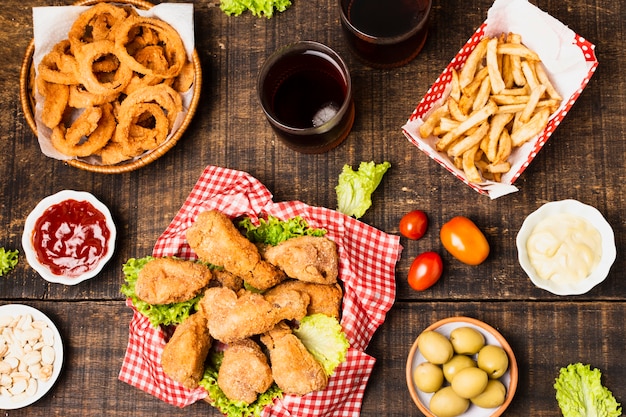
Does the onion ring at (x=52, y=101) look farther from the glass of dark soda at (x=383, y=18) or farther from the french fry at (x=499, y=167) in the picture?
the french fry at (x=499, y=167)

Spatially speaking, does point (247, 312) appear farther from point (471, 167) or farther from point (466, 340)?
point (471, 167)

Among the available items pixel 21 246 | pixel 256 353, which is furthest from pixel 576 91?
pixel 21 246

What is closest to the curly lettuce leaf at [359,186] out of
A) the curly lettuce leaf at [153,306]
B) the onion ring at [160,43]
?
the curly lettuce leaf at [153,306]

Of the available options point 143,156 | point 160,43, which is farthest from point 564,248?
point 160,43

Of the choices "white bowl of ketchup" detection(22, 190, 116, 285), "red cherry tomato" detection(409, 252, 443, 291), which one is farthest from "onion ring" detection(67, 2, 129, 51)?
"red cherry tomato" detection(409, 252, 443, 291)

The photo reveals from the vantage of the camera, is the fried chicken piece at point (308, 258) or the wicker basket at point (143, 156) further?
the wicker basket at point (143, 156)

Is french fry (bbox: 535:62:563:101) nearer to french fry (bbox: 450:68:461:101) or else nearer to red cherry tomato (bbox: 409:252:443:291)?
french fry (bbox: 450:68:461:101)

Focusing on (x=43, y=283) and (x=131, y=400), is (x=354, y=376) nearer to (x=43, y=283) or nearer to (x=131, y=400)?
(x=131, y=400)
